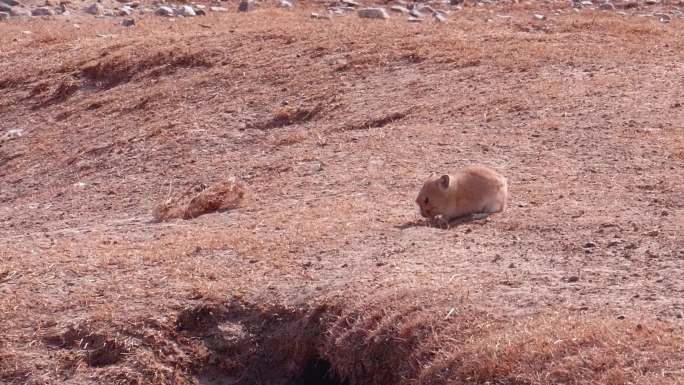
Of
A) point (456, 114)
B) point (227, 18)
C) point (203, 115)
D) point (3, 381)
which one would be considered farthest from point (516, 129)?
point (227, 18)

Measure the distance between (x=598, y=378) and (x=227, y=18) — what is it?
40.1 feet

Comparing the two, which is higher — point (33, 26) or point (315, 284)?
point (315, 284)

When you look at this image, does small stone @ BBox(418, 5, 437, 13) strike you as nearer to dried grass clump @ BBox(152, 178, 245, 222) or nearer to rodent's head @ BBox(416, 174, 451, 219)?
dried grass clump @ BBox(152, 178, 245, 222)

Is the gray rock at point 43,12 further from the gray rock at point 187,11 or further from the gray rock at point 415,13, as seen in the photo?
the gray rock at point 415,13

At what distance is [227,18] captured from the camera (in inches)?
672

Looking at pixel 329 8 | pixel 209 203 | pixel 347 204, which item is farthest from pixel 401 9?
pixel 347 204

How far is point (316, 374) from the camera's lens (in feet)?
24.3

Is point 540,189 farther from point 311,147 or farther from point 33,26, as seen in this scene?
point 33,26

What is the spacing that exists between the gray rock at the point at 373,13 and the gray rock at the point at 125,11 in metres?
3.72

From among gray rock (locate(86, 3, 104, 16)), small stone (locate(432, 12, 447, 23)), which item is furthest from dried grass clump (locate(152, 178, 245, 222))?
gray rock (locate(86, 3, 104, 16))

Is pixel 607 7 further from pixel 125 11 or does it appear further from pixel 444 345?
pixel 444 345

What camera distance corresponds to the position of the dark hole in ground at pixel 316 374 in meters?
7.32

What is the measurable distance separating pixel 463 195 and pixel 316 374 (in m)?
1.88

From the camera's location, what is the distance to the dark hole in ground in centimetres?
732
